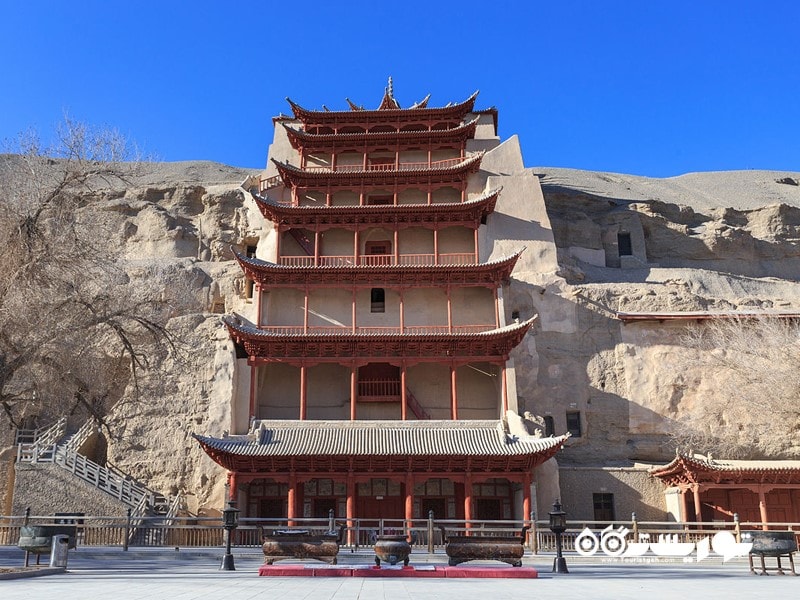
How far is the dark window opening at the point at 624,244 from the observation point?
4034cm

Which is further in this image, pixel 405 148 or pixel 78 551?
pixel 405 148

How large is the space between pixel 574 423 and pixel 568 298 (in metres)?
5.62

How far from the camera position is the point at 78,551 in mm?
17594

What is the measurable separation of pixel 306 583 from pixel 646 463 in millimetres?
21342

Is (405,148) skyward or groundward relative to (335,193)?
skyward

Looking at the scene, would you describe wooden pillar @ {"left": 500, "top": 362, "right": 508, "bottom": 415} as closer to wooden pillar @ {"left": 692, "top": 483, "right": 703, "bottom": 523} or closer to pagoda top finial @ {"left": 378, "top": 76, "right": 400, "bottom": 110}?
wooden pillar @ {"left": 692, "top": 483, "right": 703, "bottom": 523}

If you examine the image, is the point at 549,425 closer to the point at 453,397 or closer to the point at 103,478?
the point at 453,397

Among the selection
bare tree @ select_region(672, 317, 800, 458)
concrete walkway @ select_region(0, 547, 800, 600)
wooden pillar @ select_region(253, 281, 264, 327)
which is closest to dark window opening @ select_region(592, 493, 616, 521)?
bare tree @ select_region(672, 317, 800, 458)

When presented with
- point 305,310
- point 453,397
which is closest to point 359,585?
point 453,397

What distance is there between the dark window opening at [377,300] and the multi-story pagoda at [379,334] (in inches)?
3.6

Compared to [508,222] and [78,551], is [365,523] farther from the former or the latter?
[508,222]

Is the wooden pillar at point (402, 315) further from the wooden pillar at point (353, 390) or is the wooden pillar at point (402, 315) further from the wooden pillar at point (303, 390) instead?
the wooden pillar at point (303, 390)

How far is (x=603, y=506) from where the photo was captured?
1063 inches

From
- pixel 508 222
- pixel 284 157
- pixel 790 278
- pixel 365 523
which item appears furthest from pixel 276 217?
pixel 790 278
